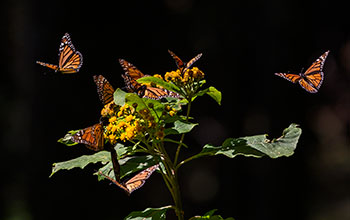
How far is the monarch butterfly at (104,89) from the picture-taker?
7.13 ft

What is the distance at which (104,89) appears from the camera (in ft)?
7.26

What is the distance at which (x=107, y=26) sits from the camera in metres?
7.52

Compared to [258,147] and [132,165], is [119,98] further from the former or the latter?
[258,147]

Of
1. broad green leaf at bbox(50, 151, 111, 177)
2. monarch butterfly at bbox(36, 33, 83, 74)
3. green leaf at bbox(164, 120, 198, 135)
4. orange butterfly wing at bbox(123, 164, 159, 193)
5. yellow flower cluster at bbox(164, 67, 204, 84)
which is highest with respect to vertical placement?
monarch butterfly at bbox(36, 33, 83, 74)

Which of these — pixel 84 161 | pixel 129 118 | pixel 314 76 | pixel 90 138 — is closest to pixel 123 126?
pixel 129 118

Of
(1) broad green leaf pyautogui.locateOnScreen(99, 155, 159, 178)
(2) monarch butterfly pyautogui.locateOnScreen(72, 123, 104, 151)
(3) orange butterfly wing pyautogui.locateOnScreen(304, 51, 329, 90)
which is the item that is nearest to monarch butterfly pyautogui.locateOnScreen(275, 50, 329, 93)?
(3) orange butterfly wing pyautogui.locateOnScreen(304, 51, 329, 90)

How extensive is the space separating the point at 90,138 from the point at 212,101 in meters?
5.50

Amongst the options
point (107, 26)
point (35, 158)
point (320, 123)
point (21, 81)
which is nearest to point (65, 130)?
point (35, 158)

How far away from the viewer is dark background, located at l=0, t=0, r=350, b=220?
7.38 metres

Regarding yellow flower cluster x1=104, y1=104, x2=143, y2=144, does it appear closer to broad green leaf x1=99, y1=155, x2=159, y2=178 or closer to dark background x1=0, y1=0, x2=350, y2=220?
broad green leaf x1=99, y1=155, x2=159, y2=178

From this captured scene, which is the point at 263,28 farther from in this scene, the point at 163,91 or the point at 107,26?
the point at 163,91

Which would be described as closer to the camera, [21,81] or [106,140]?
[106,140]

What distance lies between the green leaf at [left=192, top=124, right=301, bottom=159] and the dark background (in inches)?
199

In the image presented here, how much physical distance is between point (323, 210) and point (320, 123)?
4.81 feet
